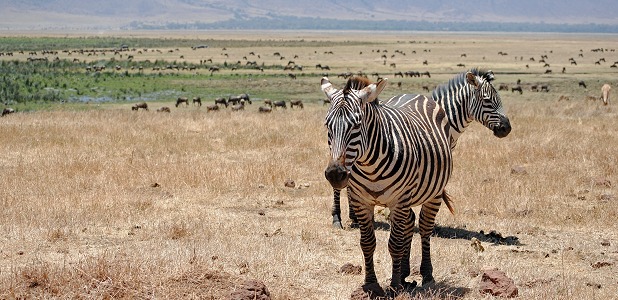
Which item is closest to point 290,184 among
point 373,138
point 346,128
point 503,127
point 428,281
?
point 503,127

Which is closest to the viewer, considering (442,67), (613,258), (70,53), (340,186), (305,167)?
(340,186)

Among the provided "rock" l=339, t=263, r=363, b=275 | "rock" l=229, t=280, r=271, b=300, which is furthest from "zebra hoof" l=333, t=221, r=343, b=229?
"rock" l=229, t=280, r=271, b=300

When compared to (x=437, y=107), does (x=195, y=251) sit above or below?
below

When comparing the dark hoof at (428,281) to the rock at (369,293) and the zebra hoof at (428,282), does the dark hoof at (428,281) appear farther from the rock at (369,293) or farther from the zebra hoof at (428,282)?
the rock at (369,293)

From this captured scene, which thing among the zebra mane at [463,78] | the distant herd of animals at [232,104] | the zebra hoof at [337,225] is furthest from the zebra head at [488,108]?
the distant herd of animals at [232,104]

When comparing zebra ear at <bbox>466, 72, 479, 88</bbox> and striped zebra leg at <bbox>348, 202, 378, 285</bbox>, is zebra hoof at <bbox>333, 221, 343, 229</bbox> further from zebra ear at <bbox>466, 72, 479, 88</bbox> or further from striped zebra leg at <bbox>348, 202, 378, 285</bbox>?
striped zebra leg at <bbox>348, 202, 378, 285</bbox>

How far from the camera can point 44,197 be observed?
10453 mm

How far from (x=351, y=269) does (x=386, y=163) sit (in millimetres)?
1682

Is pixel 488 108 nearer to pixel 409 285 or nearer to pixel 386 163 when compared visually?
pixel 409 285

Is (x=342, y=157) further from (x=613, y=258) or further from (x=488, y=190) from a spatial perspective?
(x=488, y=190)

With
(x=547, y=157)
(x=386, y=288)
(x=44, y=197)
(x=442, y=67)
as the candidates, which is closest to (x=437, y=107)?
(x=386, y=288)

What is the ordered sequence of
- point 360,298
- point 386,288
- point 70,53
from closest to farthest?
1. point 360,298
2. point 386,288
3. point 70,53

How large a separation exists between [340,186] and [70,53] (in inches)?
2901

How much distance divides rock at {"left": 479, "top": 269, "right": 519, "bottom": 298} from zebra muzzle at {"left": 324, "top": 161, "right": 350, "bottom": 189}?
2.07m
